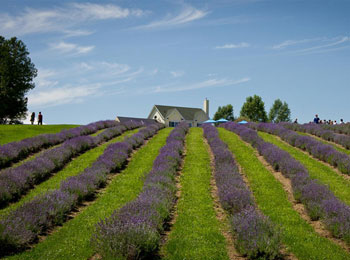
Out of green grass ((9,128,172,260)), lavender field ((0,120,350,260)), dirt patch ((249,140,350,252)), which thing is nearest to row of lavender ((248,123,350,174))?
lavender field ((0,120,350,260))

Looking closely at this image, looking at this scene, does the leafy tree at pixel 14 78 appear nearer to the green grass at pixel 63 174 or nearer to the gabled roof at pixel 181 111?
the gabled roof at pixel 181 111

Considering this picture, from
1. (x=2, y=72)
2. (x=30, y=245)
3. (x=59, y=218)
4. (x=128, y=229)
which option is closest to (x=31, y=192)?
(x=59, y=218)

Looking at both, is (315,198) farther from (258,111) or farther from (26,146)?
(258,111)

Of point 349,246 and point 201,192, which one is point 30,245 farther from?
point 349,246

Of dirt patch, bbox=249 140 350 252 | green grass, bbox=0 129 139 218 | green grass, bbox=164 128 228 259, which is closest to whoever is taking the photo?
green grass, bbox=164 128 228 259

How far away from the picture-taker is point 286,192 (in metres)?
11.8

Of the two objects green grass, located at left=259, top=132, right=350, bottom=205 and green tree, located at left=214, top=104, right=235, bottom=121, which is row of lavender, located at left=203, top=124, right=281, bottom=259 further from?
green tree, located at left=214, top=104, right=235, bottom=121

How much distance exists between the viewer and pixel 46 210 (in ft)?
28.2

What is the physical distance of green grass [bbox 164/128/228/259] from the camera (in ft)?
23.2

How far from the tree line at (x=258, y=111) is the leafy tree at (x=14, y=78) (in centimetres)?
5019

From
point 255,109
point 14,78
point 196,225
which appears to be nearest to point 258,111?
point 255,109

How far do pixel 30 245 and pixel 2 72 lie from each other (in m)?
46.5

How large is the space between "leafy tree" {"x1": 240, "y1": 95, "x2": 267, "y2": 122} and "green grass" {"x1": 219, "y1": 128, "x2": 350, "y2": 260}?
6772 cm

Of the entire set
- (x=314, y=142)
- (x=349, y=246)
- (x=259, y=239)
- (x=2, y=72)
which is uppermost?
(x=2, y=72)
